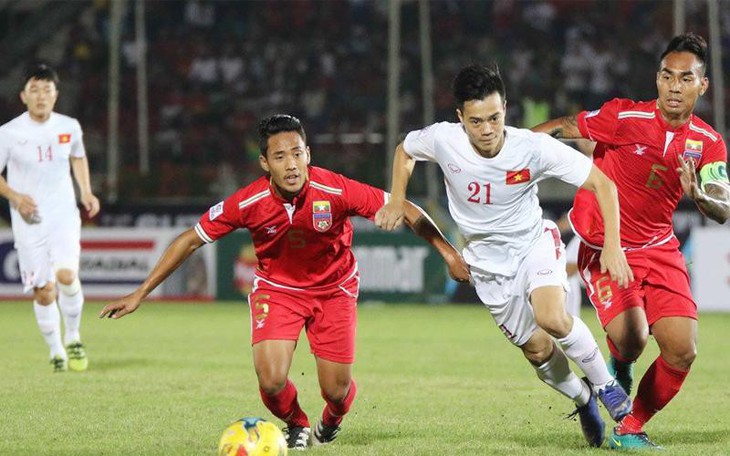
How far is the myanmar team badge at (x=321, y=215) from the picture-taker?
7.21m

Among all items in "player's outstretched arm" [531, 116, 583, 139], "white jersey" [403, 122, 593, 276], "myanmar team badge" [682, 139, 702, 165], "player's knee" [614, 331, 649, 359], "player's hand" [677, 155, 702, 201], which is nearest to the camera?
"player's hand" [677, 155, 702, 201]

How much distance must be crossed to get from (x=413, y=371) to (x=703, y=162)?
4670mm

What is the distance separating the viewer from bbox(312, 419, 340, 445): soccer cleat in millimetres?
7418

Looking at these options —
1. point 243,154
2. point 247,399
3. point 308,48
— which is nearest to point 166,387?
point 247,399

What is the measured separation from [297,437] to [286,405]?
24 cm

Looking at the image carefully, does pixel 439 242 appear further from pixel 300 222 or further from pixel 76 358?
pixel 76 358

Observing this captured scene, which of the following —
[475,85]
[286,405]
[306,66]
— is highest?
[306,66]

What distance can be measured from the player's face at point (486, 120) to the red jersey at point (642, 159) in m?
0.89

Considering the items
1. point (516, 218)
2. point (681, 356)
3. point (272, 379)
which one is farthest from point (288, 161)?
point (681, 356)

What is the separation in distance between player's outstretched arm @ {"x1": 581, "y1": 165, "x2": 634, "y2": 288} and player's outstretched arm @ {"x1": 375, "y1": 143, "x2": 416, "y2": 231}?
1.00 meters

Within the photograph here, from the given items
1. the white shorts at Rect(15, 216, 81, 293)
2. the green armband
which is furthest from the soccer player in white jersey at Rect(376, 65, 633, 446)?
the white shorts at Rect(15, 216, 81, 293)

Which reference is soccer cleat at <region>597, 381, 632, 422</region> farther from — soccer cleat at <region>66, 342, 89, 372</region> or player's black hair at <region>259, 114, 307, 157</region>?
soccer cleat at <region>66, 342, 89, 372</region>

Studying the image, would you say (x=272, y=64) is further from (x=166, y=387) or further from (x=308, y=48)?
(x=166, y=387)

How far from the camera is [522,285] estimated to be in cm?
717
